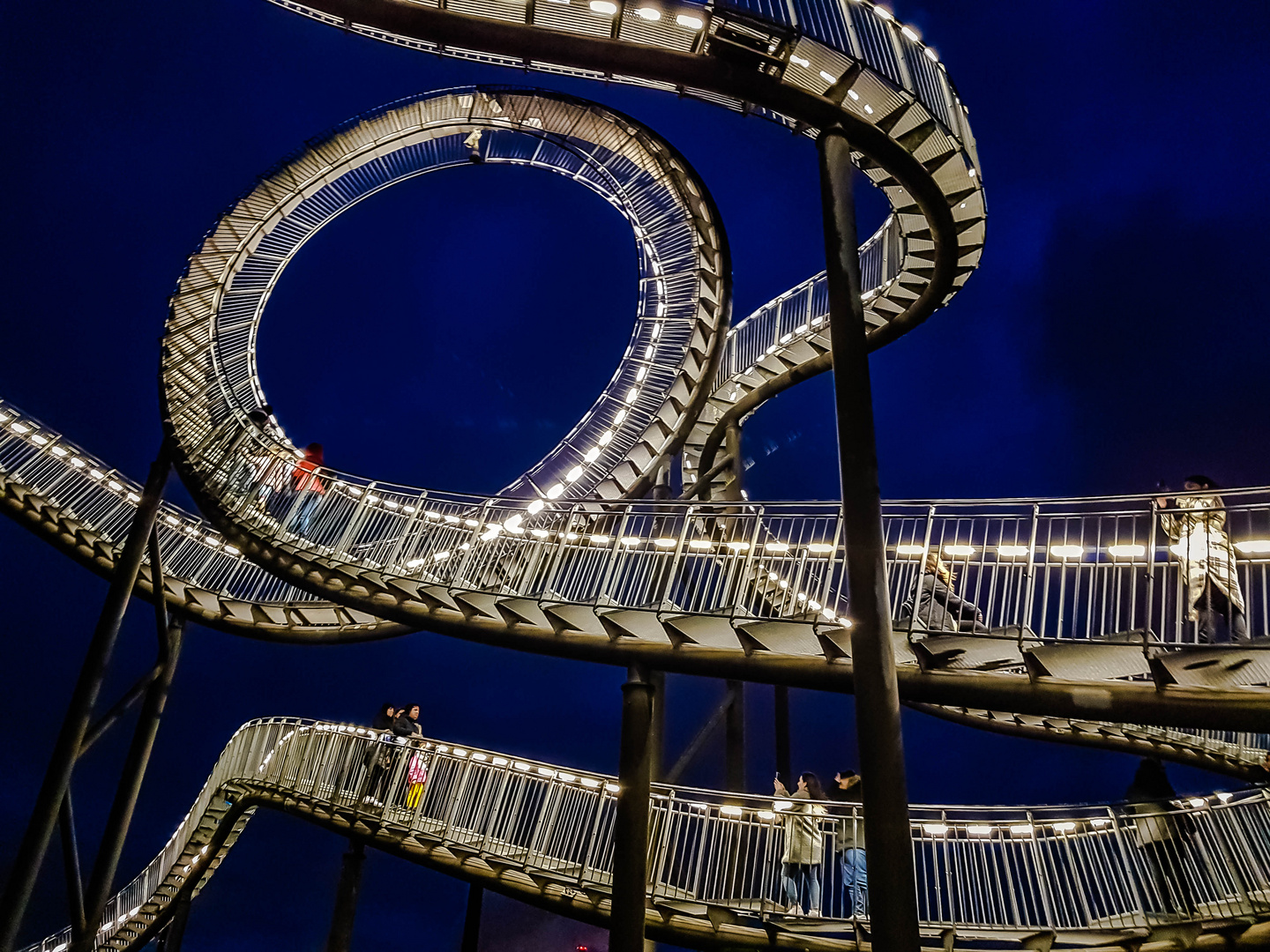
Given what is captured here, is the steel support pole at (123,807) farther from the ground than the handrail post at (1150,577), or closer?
closer

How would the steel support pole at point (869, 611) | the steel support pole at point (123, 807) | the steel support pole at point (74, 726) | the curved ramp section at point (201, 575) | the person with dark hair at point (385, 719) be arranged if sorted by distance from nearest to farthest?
the steel support pole at point (869, 611), the steel support pole at point (74, 726), the steel support pole at point (123, 807), the curved ramp section at point (201, 575), the person with dark hair at point (385, 719)

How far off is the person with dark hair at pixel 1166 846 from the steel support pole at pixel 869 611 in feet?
14.6

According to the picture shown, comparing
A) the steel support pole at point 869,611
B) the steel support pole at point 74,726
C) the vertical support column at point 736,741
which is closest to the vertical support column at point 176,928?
the steel support pole at point 74,726

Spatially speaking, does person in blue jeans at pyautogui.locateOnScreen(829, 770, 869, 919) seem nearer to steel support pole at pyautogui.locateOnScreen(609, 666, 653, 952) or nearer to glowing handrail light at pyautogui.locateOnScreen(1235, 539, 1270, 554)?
steel support pole at pyautogui.locateOnScreen(609, 666, 653, 952)

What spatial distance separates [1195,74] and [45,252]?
4844 cm

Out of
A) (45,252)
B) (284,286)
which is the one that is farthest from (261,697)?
(284,286)

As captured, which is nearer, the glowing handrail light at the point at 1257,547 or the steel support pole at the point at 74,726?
the glowing handrail light at the point at 1257,547

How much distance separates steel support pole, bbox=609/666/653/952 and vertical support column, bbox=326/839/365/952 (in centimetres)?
597

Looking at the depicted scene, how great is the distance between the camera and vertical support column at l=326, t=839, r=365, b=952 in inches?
497

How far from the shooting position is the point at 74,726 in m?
10.0

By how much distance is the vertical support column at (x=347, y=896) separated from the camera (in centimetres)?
1262

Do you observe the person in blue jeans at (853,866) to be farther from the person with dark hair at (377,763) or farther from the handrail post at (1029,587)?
the person with dark hair at (377,763)

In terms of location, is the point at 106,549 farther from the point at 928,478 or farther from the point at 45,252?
the point at 928,478

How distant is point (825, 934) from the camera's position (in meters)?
9.48
